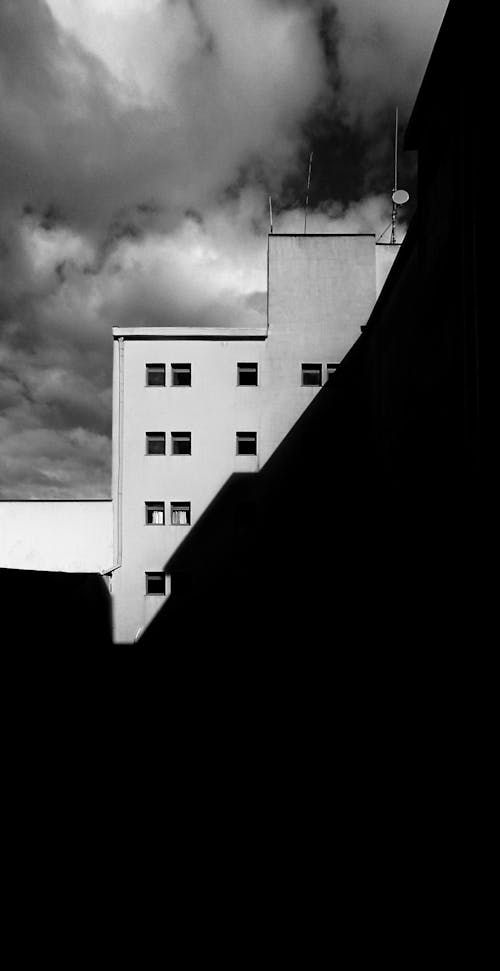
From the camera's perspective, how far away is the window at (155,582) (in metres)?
17.8

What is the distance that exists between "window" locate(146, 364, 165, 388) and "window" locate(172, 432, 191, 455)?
2.00m

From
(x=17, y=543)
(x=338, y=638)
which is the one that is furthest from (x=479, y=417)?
(x=17, y=543)

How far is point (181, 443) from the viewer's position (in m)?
18.2

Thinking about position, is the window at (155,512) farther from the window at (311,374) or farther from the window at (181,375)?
the window at (311,374)

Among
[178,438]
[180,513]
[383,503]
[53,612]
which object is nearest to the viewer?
[53,612]

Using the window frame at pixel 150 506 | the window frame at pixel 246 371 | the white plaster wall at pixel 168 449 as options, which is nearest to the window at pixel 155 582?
the white plaster wall at pixel 168 449

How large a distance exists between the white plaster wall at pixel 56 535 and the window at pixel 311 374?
16.3 m

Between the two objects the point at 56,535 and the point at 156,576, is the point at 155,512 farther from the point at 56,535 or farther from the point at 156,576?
the point at 56,535

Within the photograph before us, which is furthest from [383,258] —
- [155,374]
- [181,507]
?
[181,507]

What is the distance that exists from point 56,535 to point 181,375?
1561cm

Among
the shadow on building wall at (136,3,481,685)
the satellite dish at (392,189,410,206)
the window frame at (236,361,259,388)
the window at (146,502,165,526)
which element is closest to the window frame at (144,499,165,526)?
the window at (146,502,165,526)

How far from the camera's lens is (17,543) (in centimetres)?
2916

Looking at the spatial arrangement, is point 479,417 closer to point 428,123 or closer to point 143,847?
point 428,123

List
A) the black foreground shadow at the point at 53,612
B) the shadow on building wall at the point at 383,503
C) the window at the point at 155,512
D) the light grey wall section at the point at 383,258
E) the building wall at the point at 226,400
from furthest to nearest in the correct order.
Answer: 1. the light grey wall section at the point at 383,258
2. the window at the point at 155,512
3. the building wall at the point at 226,400
4. the black foreground shadow at the point at 53,612
5. the shadow on building wall at the point at 383,503
